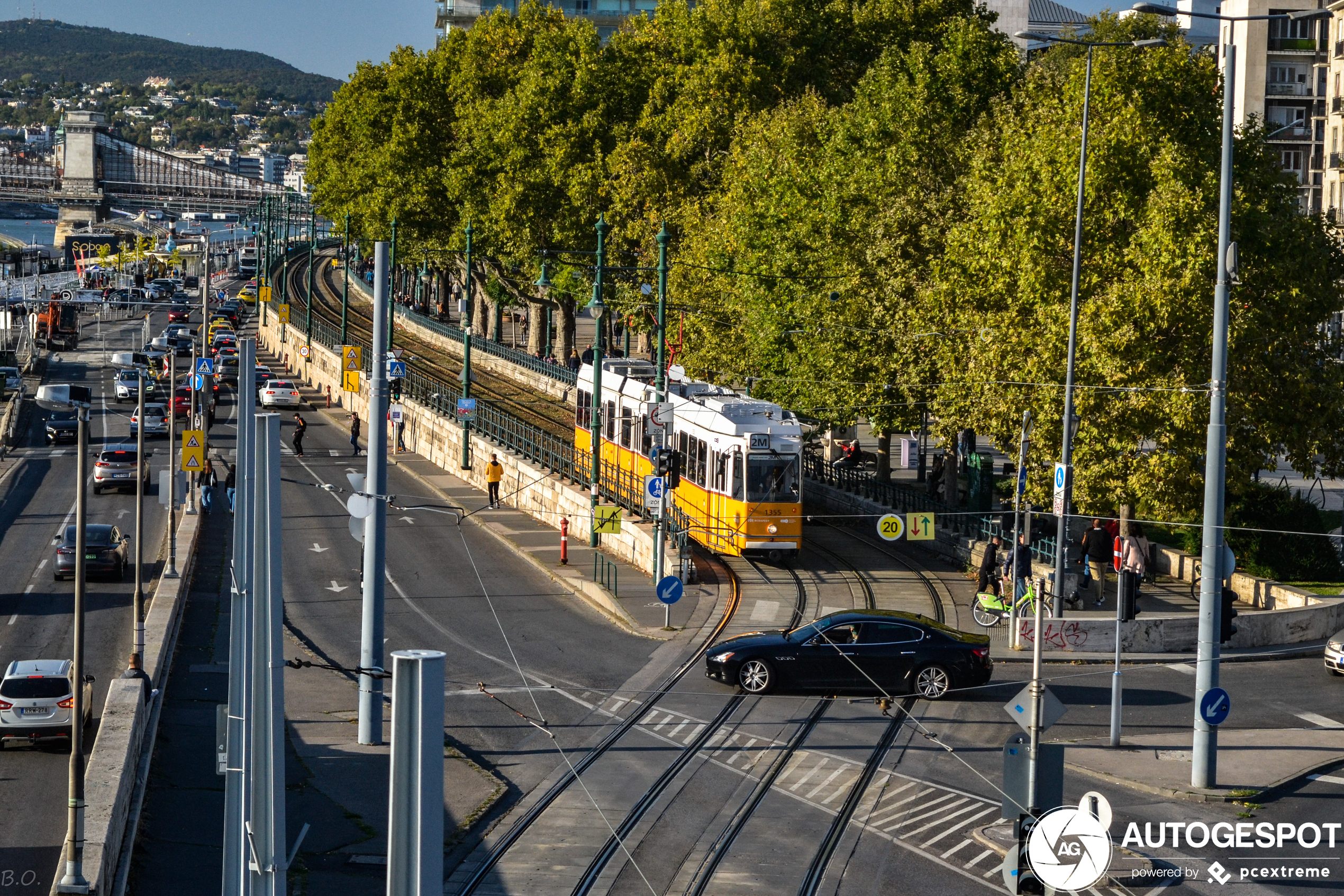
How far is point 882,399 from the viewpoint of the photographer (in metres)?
41.2

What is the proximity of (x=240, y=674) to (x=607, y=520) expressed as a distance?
24759mm

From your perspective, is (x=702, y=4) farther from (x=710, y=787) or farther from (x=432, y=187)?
(x=710, y=787)

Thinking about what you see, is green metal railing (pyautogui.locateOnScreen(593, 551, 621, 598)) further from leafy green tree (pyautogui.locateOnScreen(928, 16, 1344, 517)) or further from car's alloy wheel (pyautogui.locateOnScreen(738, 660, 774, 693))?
leafy green tree (pyautogui.locateOnScreen(928, 16, 1344, 517))

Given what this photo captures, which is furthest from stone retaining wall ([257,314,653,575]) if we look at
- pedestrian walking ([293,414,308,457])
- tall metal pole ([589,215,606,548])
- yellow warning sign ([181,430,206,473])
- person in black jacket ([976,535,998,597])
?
yellow warning sign ([181,430,206,473])

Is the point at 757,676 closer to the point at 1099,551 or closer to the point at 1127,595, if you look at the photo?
the point at 1127,595

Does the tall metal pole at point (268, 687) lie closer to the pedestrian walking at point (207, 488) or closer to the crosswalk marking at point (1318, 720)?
the crosswalk marking at point (1318, 720)

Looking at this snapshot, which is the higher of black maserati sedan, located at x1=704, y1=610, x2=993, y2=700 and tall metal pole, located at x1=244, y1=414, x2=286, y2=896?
tall metal pole, located at x1=244, y1=414, x2=286, y2=896

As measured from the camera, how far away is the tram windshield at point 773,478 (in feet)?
113

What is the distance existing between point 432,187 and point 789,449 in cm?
5175

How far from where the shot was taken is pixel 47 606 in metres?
35.3

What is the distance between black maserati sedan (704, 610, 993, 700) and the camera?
2559 centimetres

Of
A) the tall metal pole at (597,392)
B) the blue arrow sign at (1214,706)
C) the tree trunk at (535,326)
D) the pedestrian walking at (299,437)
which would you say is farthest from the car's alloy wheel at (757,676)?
the tree trunk at (535,326)

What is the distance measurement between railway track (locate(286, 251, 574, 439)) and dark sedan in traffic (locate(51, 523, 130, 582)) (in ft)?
63.6

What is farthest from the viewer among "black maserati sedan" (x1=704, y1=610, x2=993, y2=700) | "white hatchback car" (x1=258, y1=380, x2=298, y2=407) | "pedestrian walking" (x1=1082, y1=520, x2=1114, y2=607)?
"white hatchback car" (x1=258, y1=380, x2=298, y2=407)
